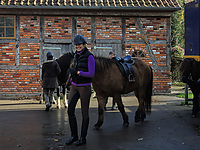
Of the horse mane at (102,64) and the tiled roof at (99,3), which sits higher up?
the tiled roof at (99,3)

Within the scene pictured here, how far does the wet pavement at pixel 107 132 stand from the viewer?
4.65 meters

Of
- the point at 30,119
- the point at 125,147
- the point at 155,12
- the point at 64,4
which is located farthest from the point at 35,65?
the point at 125,147

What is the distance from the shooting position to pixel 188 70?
7.54 metres

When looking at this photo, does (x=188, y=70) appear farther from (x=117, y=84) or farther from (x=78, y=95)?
(x=78, y=95)

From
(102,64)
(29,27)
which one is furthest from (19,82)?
(102,64)

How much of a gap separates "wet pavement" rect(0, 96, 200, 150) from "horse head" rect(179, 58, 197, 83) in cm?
111

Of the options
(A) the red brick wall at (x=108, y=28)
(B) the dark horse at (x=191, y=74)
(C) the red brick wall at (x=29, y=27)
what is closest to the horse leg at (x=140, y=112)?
(B) the dark horse at (x=191, y=74)

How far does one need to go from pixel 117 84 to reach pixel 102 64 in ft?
2.28

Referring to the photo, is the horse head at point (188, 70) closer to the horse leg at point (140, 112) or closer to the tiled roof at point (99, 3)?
the horse leg at point (140, 112)

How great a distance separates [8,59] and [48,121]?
234 inches

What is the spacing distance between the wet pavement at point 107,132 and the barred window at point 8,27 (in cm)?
483

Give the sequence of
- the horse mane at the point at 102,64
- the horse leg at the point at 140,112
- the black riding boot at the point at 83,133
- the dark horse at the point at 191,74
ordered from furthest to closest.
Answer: the dark horse at the point at 191,74
the horse leg at the point at 140,112
the horse mane at the point at 102,64
the black riding boot at the point at 83,133

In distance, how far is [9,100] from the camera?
1125 cm

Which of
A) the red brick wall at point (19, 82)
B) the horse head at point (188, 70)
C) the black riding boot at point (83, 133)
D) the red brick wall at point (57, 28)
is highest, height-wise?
the red brick wall at point (57, 28)
